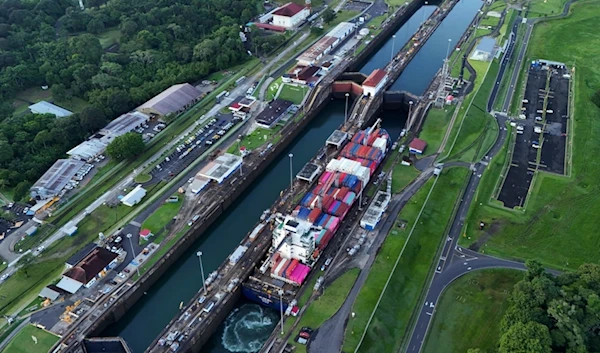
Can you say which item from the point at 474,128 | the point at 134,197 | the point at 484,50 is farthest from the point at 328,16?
the point at 134,197

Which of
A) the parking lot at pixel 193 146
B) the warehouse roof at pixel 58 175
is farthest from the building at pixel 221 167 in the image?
the warehouse roof at pixel 58 175

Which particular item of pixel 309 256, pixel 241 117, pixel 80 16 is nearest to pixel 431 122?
pixel 241 117

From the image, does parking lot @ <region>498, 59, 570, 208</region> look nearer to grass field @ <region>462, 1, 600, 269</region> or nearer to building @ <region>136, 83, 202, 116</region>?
grass field @ <region>462, 1, 600, 269</region>

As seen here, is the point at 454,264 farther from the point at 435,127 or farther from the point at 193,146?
the point at 193,146

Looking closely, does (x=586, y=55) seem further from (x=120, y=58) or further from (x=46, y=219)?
(x=46, y=219)

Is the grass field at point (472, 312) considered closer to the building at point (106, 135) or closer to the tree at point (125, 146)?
the tree at point (125, 146)

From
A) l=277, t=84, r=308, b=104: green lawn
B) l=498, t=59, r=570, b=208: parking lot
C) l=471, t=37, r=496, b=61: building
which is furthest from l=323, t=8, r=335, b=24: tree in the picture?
l=498, t=59, r=570, b=208: parking lot
